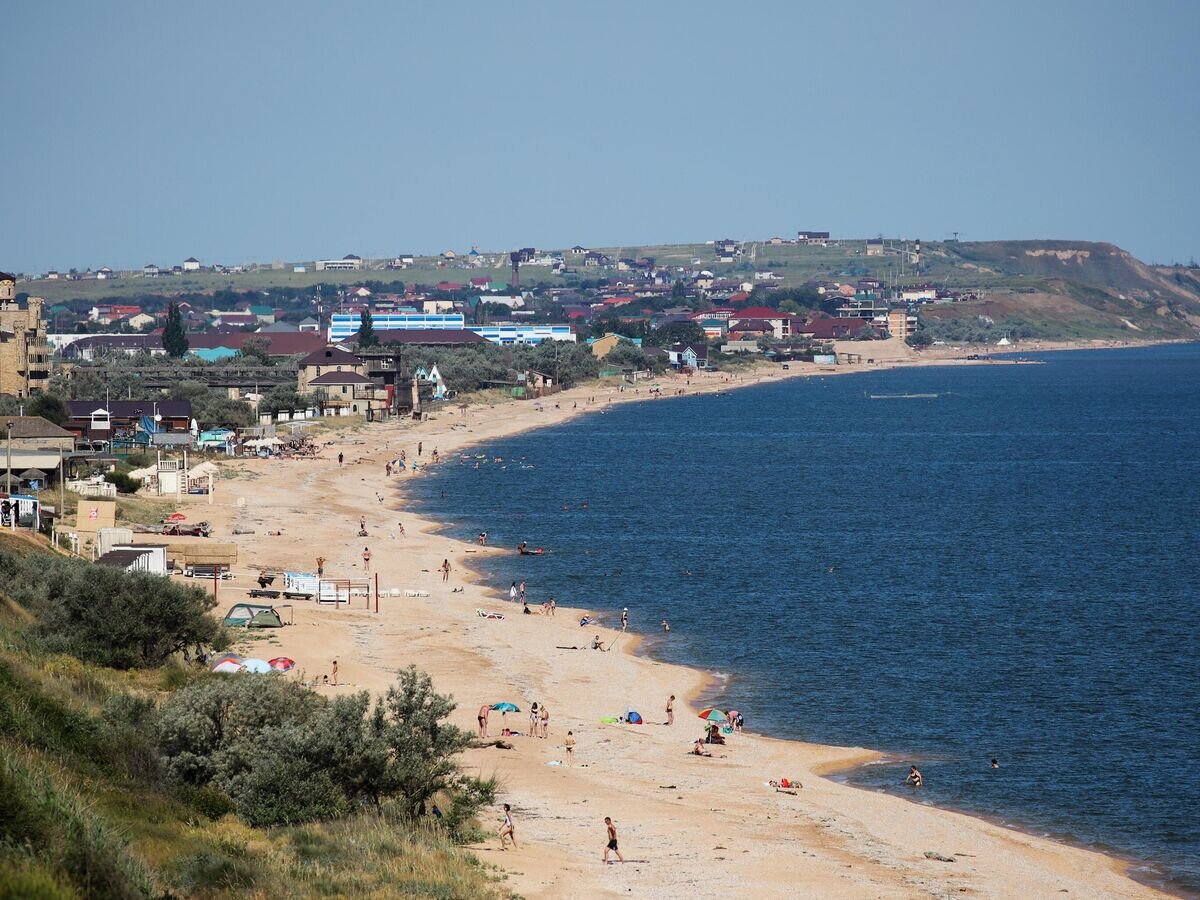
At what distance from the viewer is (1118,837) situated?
Result: 27.0 meters

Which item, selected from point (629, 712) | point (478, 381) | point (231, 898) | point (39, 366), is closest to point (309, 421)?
point (39, 366)

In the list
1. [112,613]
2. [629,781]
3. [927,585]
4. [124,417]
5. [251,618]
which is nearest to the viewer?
[629,781]

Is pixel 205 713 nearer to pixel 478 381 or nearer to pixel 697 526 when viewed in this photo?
pixel 697 526

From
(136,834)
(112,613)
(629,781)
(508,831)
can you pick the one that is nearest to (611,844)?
(508,831)

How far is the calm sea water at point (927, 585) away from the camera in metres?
31.1

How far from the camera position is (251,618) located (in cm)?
3925

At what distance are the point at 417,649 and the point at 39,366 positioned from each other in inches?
2639

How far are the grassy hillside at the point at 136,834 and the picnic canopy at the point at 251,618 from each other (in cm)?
1455

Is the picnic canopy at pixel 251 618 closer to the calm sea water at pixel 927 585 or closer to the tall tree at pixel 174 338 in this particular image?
the calm sea water at pixel 927 585

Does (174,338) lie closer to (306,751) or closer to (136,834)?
(306,751)

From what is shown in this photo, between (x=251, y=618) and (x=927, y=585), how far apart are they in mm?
23882

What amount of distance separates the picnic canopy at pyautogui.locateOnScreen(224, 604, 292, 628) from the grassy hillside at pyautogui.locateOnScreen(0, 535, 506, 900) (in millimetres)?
14555

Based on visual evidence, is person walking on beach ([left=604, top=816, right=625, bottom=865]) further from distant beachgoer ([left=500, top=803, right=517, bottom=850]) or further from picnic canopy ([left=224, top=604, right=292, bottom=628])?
picnic canopy ([left=224, top=604, right=292, bottom=628])

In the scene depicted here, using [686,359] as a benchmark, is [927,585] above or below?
below
